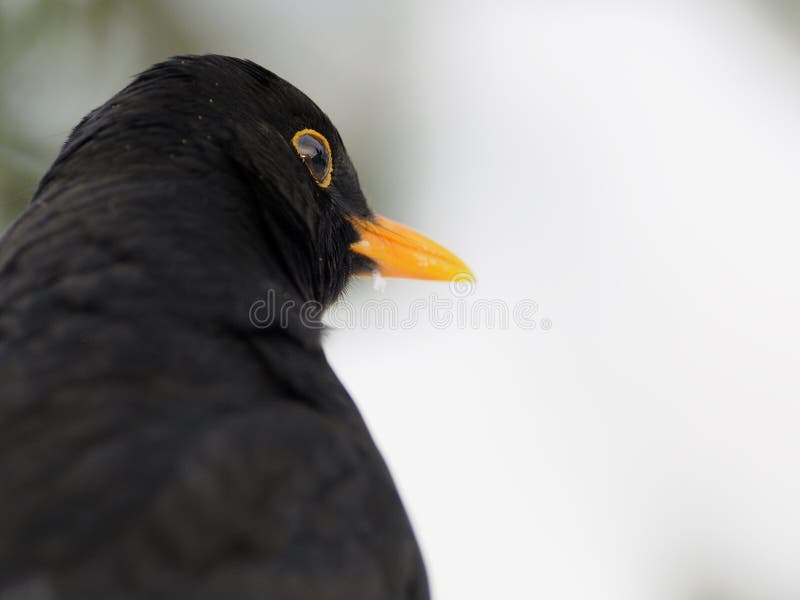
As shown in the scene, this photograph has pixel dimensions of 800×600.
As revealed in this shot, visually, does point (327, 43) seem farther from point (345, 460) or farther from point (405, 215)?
point (345, 460)

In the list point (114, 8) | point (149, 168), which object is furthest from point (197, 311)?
point (114, 8)

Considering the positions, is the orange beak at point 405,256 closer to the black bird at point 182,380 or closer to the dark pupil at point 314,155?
the dark pupil at point 314,155

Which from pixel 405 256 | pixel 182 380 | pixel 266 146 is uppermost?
pixel 266 146

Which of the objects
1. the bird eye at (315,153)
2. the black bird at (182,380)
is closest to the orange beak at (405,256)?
the bird eye at (315,153)

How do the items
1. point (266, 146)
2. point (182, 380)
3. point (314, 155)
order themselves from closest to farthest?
point (182, 380) < point (266, 146) < point (314, 155)

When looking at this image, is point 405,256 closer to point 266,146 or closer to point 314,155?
point 314,155

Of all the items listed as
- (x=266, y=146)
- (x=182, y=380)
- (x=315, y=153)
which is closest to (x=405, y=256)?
(x=315, y=153)

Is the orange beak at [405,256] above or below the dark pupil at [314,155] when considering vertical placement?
below
